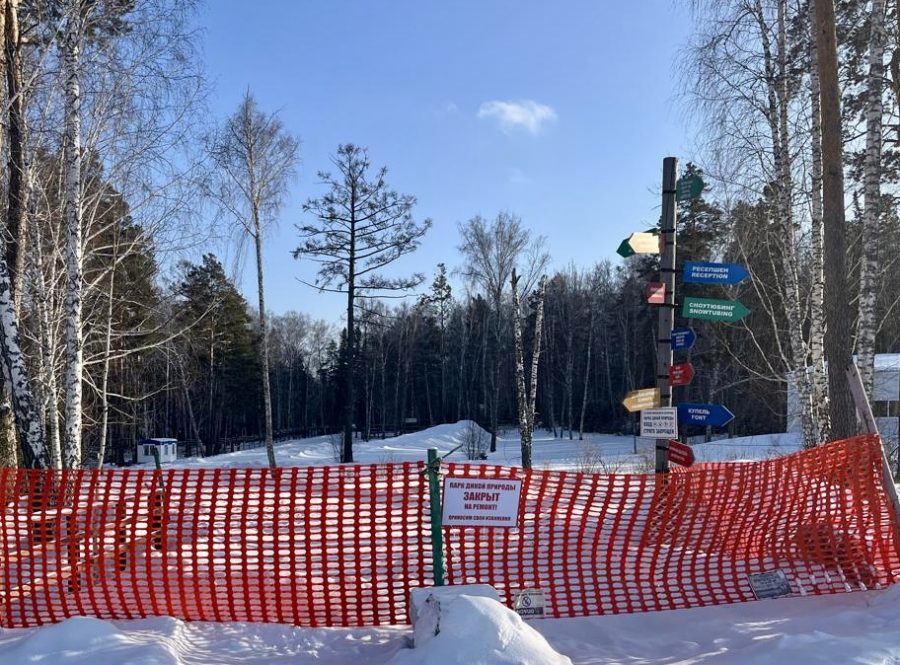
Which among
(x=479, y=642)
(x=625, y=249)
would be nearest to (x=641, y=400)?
(x=625, y=249)

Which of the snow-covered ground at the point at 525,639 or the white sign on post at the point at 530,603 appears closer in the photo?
the snow-covered ground at the point at 525,639

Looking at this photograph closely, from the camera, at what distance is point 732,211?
12969 millimetres

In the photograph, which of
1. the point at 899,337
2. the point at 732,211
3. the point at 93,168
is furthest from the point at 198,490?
the point at 899,337

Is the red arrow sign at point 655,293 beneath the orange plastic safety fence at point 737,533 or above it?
above

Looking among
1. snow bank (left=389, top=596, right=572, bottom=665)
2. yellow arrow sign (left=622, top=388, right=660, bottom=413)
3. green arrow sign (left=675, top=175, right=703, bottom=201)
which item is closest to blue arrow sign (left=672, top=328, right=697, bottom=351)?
yellow arrow sign (left=622, top=388, right=660, bottom=413)

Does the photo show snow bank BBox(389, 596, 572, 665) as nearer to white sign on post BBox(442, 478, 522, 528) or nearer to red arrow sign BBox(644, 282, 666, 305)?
white sign on post BBox(442, 478, 522, 528)

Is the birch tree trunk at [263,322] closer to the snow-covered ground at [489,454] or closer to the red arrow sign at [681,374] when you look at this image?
the snow-covered ground at [489,454]

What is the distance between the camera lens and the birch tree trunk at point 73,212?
6.50 m

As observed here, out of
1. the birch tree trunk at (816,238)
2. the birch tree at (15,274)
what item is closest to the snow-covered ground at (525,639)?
the birch tree at (15,274)

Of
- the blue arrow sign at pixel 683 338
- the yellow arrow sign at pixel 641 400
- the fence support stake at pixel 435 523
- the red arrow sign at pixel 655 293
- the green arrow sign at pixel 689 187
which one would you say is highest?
the green arrow sign at pixel 689 187

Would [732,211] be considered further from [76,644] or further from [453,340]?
[453,340]

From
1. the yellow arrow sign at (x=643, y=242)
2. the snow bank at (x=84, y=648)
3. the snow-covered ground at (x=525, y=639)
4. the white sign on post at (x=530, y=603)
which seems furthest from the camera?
the yellow arrow sign at (x=643, y=242)

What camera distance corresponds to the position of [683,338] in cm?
632

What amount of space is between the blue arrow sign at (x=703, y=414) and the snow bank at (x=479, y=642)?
3.40 m
